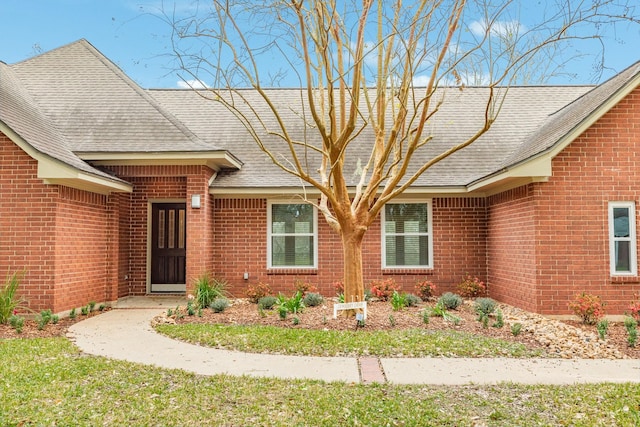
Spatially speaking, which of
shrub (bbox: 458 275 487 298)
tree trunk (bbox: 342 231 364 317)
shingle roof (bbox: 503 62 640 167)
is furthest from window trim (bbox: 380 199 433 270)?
tree trunk (bbox: 342 231 364 317)

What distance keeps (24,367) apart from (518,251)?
9445 mm

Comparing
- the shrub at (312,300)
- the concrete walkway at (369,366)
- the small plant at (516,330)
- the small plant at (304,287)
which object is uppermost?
the small plant at (304,287)

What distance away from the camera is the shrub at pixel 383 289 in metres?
12.3

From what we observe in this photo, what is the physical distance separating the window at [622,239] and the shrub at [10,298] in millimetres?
11688

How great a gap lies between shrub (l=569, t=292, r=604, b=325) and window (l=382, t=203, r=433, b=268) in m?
4.09

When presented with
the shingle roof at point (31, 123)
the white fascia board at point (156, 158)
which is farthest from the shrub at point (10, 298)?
the white fascia board at point (156, 158)

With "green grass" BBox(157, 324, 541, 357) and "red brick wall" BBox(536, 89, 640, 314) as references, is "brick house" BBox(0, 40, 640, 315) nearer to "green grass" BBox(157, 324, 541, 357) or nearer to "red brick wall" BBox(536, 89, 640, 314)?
"red brick wall" BBox(536, 89, 640, 314)

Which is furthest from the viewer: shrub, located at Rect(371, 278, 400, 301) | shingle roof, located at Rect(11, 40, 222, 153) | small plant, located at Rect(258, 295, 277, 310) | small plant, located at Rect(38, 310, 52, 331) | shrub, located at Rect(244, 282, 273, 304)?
shrub, located at Rect(244, 282, 273, 304)

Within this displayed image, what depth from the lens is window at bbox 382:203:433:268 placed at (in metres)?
13.4

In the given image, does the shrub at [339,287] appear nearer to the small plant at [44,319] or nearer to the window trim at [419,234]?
the window trim at [419,234]

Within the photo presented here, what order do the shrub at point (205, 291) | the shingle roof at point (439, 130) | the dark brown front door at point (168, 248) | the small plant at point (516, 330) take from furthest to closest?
A: the dark brown front door at point (168, 248), the shingle roof at point (439, 130), the shrub at point (205, 291), the small plant at point (516, 330)

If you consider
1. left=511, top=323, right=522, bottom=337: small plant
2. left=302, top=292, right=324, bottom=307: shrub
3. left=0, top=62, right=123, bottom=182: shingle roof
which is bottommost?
left=511, top=323, right=522, bottom=337: small plant

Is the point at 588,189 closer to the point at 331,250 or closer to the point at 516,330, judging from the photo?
the point at 516,330

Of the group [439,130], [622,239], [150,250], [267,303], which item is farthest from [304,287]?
[622,239]
